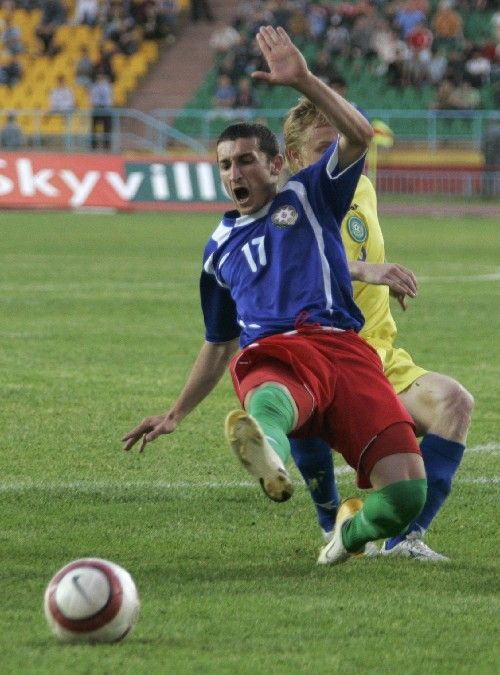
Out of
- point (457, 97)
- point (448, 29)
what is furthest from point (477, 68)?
point (448, 29)

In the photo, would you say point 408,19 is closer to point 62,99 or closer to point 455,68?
point 455,68

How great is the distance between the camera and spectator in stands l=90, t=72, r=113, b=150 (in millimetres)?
32656

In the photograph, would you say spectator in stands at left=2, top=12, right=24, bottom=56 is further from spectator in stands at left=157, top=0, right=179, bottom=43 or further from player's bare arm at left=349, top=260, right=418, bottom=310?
player's bare arm at left=349, top=260, right=418, bottom=310

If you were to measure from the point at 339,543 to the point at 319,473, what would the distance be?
533 mm

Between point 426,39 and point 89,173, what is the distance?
8.45 m

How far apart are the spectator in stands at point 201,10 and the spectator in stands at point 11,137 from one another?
7640 mm

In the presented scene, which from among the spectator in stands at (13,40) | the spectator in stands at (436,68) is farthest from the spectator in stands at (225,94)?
the spectator in stands at (13,40)

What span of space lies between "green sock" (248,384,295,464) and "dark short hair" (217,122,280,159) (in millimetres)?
886

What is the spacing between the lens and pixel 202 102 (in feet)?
116

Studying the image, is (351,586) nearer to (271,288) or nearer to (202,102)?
(271,288)

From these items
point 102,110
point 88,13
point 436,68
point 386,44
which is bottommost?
point 102,110

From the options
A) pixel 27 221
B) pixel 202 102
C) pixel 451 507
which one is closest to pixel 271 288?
pixel 451 507

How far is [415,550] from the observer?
5730 millimetres

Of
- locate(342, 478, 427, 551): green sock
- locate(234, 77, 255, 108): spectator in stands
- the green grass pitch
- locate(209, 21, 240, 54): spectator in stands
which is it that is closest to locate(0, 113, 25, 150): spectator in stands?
locate(234, 77, 255, 108): spectator in stands
